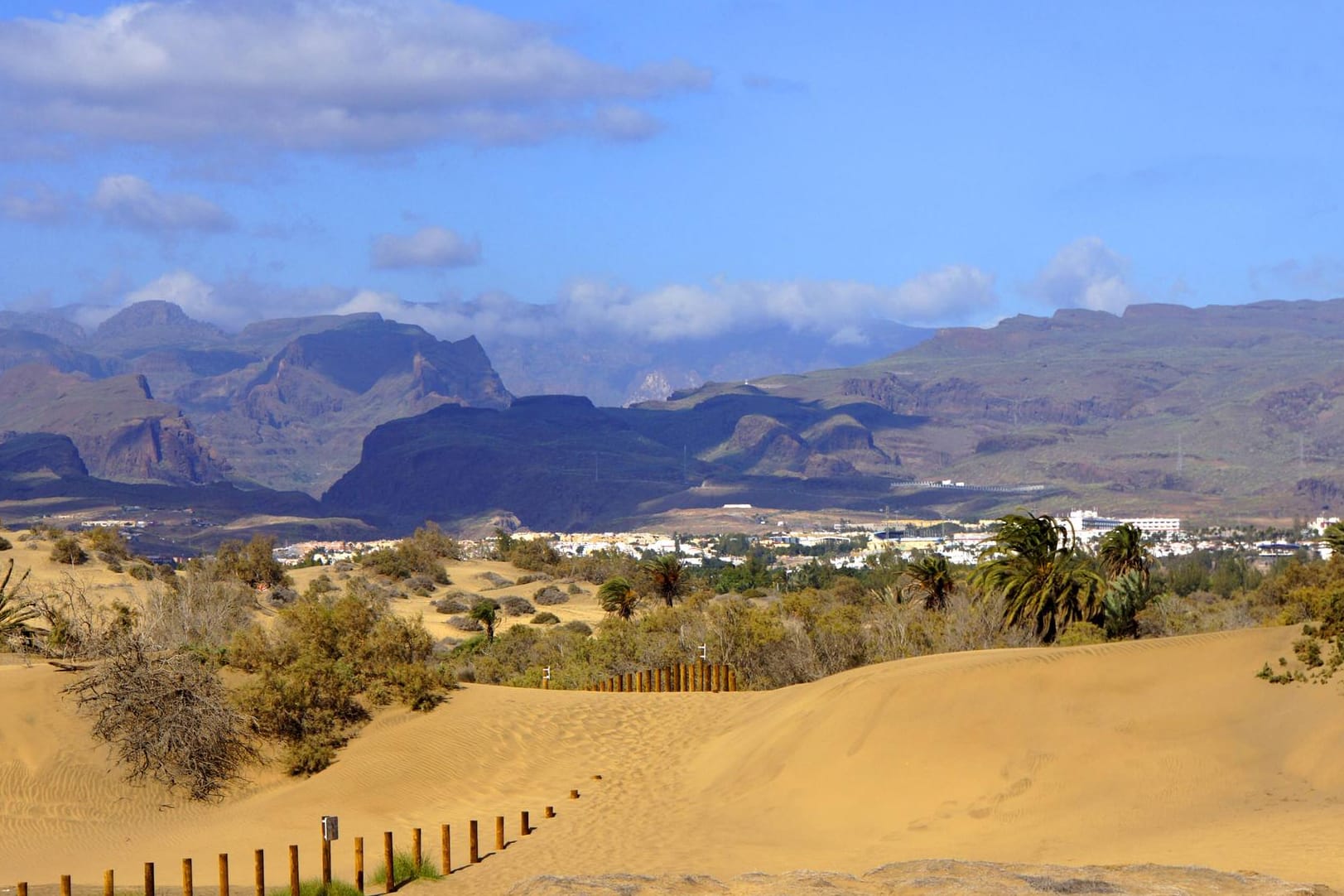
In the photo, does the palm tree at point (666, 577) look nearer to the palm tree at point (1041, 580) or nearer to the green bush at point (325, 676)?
the palm tree at point (1041, 580)

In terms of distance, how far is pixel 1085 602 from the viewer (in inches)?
1318

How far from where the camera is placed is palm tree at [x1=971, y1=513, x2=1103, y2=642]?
33.6m

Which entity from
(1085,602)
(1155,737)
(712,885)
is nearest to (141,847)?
(712,885)

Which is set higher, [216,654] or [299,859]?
[216,654]

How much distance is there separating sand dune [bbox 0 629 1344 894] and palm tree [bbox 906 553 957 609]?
1320cm

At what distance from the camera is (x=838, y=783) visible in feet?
75.3

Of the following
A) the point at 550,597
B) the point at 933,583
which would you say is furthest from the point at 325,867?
the point at 550,597

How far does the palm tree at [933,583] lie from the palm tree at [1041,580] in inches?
245

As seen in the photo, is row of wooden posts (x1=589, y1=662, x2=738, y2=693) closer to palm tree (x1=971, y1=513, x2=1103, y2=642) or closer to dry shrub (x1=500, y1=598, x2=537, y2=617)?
palm tree (x1=971, y1=513, x2=1103, y2=642)

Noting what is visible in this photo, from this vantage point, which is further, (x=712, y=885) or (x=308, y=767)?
(x=308, y=767)

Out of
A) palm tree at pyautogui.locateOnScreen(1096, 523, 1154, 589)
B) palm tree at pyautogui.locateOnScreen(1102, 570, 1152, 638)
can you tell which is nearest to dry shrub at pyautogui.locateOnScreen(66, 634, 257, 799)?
palm tree at pyautogui.locateOnScreen(1102, 570, 1152, 638)

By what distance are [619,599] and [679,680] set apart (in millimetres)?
22906

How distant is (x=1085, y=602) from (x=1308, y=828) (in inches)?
615

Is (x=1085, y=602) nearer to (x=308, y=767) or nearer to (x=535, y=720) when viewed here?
(x=535, y=720)
